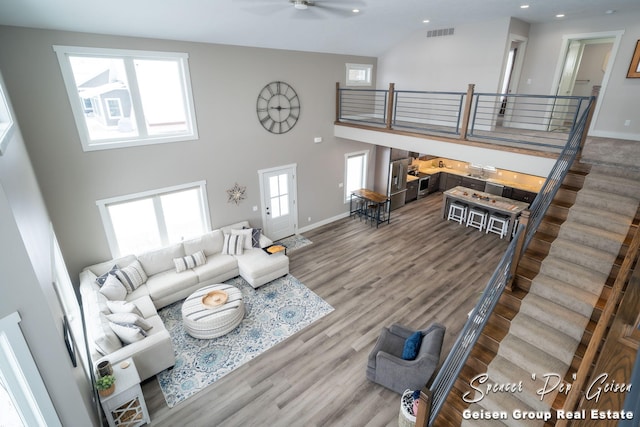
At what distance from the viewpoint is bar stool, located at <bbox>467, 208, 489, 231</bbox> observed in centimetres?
880

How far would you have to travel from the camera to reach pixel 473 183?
10.8 m

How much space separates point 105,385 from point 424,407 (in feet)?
11.1

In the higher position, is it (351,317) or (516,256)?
(516,256)


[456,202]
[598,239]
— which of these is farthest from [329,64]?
[598,239]

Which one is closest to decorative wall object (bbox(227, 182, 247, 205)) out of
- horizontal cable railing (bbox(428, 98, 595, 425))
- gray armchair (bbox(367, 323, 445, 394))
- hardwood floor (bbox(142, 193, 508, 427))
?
hardwood floor (bbox(142, 193, 508, 427))

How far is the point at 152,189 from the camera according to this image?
5.85 m

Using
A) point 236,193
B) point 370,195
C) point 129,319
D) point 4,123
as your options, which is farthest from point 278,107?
point 129,319

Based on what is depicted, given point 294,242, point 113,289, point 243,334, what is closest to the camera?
point 113,289

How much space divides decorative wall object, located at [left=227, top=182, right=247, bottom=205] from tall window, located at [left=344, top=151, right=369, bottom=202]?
11.0 feet

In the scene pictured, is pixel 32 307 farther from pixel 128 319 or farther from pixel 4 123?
pixel 128 319

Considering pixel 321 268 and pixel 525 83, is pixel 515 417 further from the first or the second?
pixel 525 83

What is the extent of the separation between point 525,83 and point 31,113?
31.3ft

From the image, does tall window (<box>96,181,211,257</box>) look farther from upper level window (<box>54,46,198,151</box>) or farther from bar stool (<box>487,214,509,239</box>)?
bar stool (<box>487,214,509,239</box>)

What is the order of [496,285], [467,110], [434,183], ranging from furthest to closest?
[434,183]
[467,110]
[496,285]
